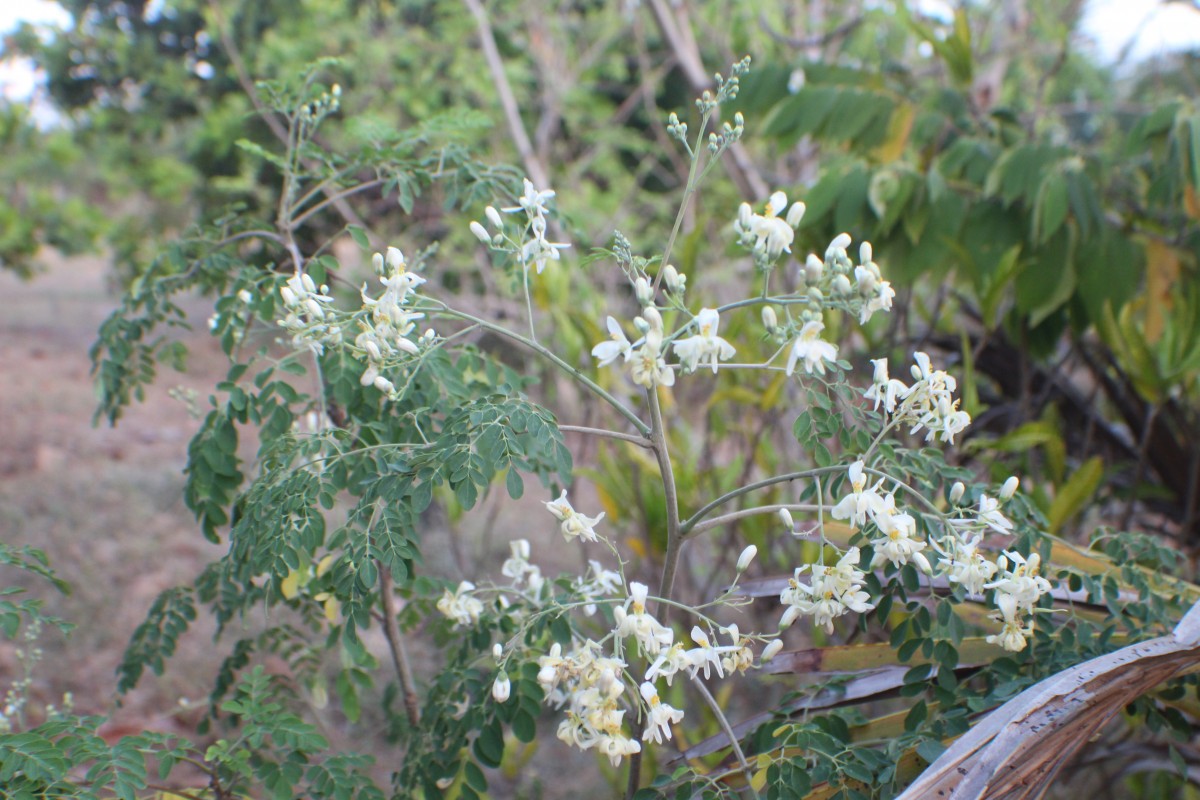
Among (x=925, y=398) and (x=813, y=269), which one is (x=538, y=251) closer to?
(x=813, y=269)

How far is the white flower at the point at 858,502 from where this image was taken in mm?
927

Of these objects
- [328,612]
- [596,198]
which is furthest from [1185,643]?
[596,198]

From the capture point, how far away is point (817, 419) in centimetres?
106

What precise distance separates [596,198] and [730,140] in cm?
455

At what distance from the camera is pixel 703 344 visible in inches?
34.2

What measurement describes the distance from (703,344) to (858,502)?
Result: 0.24m

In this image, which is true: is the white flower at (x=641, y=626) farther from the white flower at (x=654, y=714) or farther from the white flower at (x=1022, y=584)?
the white flower at (x=1022, y=584)

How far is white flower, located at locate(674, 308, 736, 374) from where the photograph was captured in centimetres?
86

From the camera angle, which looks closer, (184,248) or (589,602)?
(589,602)

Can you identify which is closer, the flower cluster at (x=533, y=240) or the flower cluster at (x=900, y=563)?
the flower cluster at (x=900, y=563)

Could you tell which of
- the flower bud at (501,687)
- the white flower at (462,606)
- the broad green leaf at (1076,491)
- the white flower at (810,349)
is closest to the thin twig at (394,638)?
the white flower at (462,606)

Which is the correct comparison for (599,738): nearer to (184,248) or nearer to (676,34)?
(184,248)

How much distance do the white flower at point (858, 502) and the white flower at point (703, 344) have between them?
7.9 inches

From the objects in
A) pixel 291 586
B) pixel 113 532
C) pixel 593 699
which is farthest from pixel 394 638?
pixel 113 532
